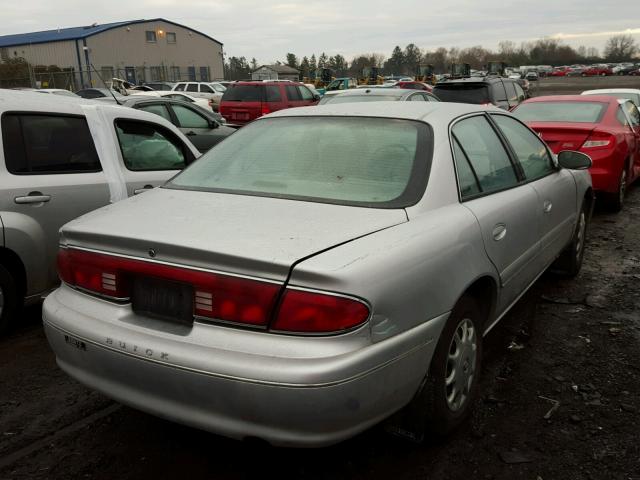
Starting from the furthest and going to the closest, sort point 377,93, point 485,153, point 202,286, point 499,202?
point 377,93 → point 485,153 → point 499,202 → point 202,286

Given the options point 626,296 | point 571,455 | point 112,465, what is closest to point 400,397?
point 571,455

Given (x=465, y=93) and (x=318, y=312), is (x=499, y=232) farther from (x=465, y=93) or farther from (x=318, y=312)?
(x=465, y=93)

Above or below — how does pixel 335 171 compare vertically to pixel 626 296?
above

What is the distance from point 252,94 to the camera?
57.5 feet

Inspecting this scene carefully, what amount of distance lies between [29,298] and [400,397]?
295 centimetres

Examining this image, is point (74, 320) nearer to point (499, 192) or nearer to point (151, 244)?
point (151, 244)

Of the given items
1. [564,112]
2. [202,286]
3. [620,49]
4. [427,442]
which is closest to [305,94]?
[564,112]

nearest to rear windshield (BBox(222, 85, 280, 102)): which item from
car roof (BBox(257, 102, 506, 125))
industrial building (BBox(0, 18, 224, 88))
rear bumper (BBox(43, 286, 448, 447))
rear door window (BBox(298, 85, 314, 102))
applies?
rear door window (BBox(298, 85, 314, 102))

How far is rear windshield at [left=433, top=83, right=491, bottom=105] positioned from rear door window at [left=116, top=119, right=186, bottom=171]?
938cm

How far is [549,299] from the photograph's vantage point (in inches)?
192

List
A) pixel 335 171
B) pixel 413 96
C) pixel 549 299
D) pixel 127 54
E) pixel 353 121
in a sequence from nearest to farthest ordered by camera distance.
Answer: pixel 335 171
pixel 353 121
pixel 549 299
pixel 413 96
pixel 127 54

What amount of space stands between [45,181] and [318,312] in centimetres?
286

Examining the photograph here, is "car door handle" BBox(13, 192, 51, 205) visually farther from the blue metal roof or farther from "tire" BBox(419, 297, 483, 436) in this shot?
the blue metal roof

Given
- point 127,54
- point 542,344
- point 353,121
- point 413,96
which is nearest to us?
point 353,121
